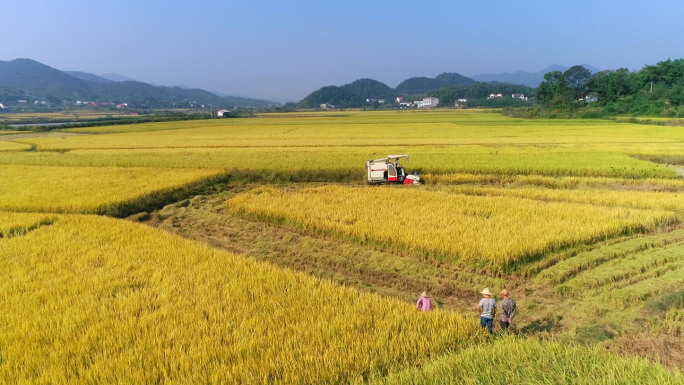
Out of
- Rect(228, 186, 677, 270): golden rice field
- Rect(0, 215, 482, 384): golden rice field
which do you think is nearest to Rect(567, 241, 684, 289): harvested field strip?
Rect(228, 186, 677, 270): golden rice field

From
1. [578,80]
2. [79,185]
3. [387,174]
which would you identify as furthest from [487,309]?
[578,80]

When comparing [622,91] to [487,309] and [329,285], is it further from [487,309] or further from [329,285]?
[329,285]

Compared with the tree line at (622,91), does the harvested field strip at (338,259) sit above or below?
below

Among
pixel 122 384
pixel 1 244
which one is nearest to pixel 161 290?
pixel 122 384

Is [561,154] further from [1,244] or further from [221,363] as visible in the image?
[1,244]

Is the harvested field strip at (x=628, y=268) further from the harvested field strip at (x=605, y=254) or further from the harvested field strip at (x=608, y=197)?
the harvested field strip at (x=608, y=197)

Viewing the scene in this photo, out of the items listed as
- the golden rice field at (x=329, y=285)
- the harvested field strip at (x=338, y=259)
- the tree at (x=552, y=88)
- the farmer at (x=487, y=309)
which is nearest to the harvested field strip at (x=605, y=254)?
the golden rice field at (x=329, y=285)
